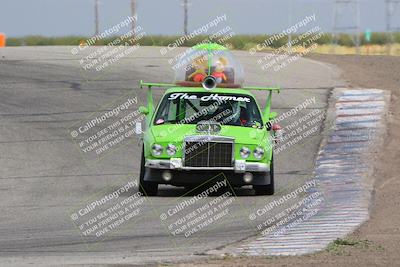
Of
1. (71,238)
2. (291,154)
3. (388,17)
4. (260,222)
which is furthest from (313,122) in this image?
(388,17)

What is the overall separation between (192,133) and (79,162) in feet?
15.5

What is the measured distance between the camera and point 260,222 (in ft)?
44.9

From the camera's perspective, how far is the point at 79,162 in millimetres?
20359

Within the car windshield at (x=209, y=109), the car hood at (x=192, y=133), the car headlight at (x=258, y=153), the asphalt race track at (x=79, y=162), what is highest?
the car windshield at (x=209, y=109)

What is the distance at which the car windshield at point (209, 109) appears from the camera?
16875 mm

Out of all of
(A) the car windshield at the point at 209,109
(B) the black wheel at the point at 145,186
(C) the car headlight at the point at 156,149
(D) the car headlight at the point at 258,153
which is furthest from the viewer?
(A) the car windshield at the point at 209,109

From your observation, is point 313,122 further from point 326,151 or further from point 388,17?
point 388,17

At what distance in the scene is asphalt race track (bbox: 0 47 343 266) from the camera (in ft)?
38.4

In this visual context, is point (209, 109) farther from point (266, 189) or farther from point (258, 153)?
point (266, 189)

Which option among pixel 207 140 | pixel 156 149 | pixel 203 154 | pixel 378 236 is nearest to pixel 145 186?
pixel 156 149

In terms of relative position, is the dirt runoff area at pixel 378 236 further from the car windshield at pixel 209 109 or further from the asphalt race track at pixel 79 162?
the car windshield at pixel 209 109

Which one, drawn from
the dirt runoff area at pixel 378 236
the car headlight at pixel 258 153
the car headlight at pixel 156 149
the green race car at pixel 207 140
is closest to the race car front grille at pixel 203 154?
the green race car at pixel 207 140

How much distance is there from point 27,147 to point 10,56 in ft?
49.9

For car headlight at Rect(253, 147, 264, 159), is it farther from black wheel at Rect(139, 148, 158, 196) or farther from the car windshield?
black wheel at Rect(139, 148, 158, 196)
